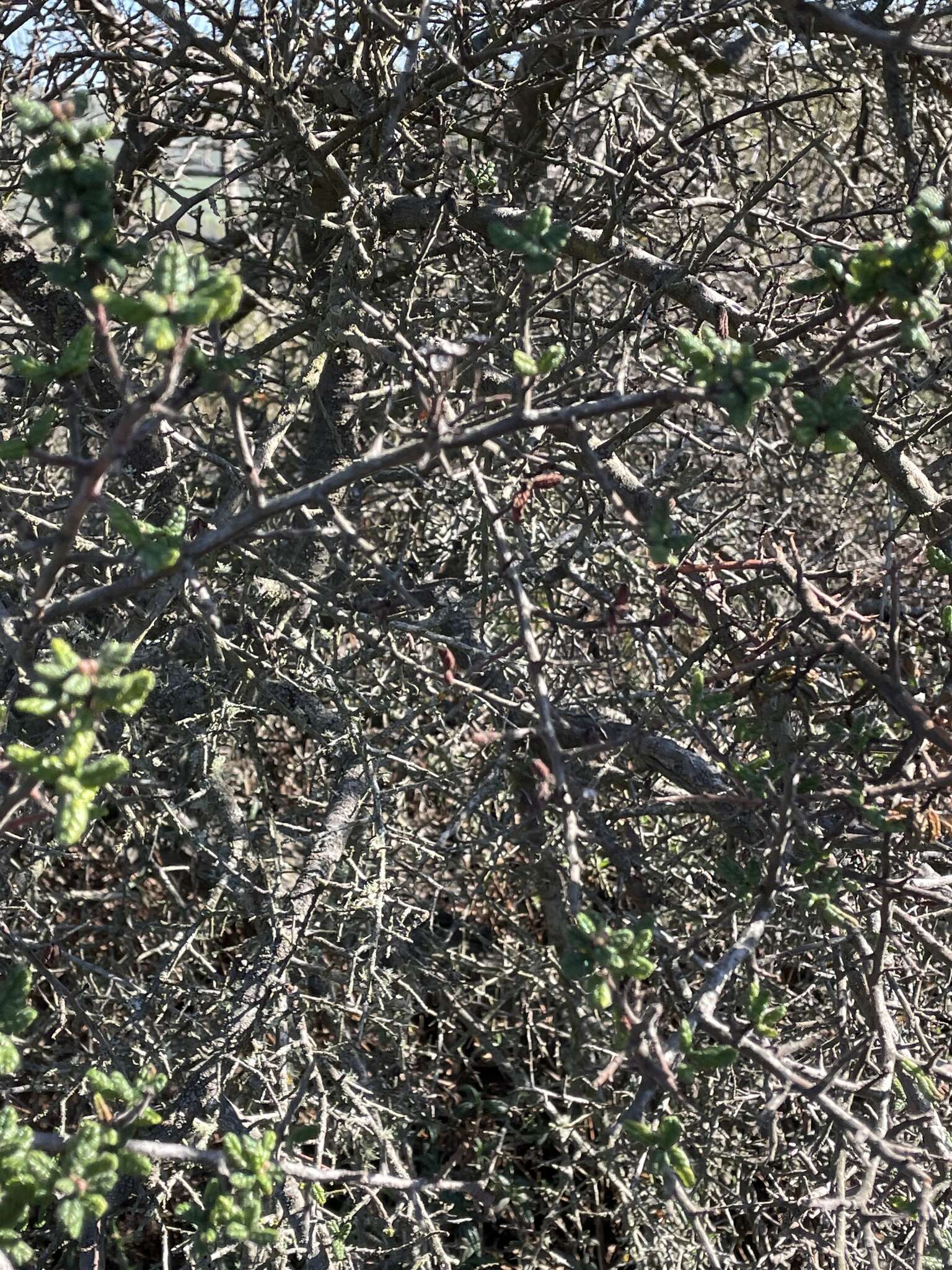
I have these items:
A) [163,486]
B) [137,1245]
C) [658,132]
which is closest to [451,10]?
[658,132]

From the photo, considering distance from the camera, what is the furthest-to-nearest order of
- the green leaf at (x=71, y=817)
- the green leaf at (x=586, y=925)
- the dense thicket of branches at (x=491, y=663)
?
1. the dense thicket of branches at (x=491, y=663)
2. the green leaf at (x=586, y=925)
3. the green leaf at (x=71, y=817)

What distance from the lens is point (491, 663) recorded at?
1711 mm

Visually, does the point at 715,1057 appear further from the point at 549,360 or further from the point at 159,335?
the point at 159,335

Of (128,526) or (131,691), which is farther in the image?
(128,526)

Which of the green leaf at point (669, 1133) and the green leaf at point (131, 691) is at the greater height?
the green leaf at point (131, 691)

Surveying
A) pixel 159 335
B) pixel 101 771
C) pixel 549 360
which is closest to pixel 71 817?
pixel 101 771

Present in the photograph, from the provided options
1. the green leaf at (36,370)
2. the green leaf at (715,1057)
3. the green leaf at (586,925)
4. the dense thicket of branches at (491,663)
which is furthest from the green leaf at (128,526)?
the green leaf at (715,1057)

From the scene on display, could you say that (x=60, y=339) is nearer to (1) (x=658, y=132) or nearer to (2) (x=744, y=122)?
(1) (x=658, y=132)

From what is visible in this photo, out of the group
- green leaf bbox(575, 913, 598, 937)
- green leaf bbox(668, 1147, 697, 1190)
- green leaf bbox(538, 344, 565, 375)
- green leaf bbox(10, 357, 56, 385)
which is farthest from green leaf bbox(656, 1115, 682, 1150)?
green leaf bbox(10, 357, 56, 385)

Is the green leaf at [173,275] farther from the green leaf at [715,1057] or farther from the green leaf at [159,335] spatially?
the green leaf at [715,1057]

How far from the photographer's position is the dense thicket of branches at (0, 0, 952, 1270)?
1.38 metres

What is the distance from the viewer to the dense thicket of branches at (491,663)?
1.38 m

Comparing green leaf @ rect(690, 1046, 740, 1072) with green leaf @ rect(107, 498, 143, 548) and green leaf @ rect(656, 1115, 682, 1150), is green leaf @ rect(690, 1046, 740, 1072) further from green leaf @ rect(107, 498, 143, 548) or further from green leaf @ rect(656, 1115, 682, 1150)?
green leaf @ rect(107, 498, 143, 548)

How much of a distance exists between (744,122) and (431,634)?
2471mm
